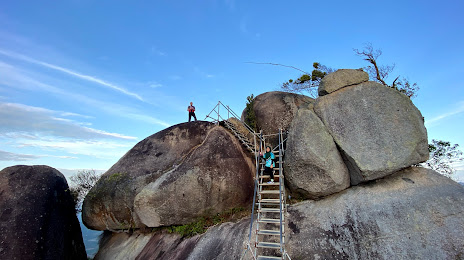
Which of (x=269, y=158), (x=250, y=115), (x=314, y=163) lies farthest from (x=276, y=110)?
(x=314, y=163)

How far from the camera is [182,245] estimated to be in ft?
36.2

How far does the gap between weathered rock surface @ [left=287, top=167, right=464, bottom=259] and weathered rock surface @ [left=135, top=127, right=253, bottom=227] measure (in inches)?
126

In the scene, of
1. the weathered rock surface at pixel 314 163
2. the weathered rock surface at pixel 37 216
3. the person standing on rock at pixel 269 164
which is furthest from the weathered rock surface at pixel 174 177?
the weathered rock surface at pixel 314 163

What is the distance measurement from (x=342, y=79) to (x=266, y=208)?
261 inches

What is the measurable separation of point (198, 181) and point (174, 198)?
1.31 metres

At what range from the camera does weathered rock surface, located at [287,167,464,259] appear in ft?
24.9

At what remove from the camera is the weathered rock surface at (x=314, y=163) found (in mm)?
9898

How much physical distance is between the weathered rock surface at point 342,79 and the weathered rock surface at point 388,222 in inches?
165

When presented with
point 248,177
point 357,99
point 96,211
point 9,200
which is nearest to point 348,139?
point 357,99

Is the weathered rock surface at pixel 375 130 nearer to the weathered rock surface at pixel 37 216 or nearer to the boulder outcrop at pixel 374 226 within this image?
the boulder outcrop at pixel 374 226

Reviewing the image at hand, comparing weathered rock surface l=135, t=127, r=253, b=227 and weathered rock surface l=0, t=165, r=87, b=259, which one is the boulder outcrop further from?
weathered rock surface l=0, t=165, r=87, b=259

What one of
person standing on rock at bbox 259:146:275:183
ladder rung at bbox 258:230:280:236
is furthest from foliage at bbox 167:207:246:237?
ladder rung at bbox 258:230:280:236

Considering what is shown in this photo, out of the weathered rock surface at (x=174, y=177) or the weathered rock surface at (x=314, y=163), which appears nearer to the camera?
the weathered rock surface at (x=314, y=163)

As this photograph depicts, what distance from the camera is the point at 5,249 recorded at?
10273 millimetres
